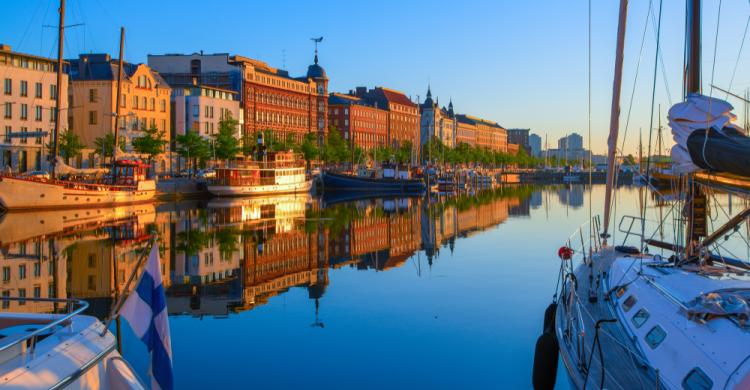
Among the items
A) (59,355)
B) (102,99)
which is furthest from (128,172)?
(59,355)

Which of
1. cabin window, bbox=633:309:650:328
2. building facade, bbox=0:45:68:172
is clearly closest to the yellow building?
building facade, bbox=0:45:68:172

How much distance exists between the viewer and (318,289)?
2134cm

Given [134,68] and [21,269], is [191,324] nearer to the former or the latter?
[21,269]

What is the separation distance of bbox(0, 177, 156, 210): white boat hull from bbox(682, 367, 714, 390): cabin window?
149ft

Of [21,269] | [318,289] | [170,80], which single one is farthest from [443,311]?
[170,80]

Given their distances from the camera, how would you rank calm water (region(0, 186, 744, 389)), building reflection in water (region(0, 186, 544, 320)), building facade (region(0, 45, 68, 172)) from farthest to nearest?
building facade (region(0, 45, 68, 172)) < building reflection in water (region(0, 186, 544, 320)) < calm water (region(0, 186, 744, 389))

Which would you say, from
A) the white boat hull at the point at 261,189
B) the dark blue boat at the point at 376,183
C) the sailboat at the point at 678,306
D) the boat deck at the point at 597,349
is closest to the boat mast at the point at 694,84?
the sailboat at the point at 678,306

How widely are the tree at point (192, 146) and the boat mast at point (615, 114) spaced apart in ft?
222

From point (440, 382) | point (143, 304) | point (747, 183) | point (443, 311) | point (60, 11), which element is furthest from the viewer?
point (60, 11)

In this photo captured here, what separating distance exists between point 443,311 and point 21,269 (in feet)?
45.0

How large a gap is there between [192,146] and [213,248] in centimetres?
5109

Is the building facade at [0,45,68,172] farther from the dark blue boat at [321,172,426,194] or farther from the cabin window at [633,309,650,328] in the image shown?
the cabin window at [633,309,650,328]

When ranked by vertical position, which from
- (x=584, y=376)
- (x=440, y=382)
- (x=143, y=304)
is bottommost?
(x=440, y=382)

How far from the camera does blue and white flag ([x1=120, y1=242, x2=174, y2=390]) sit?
923 centimetres
